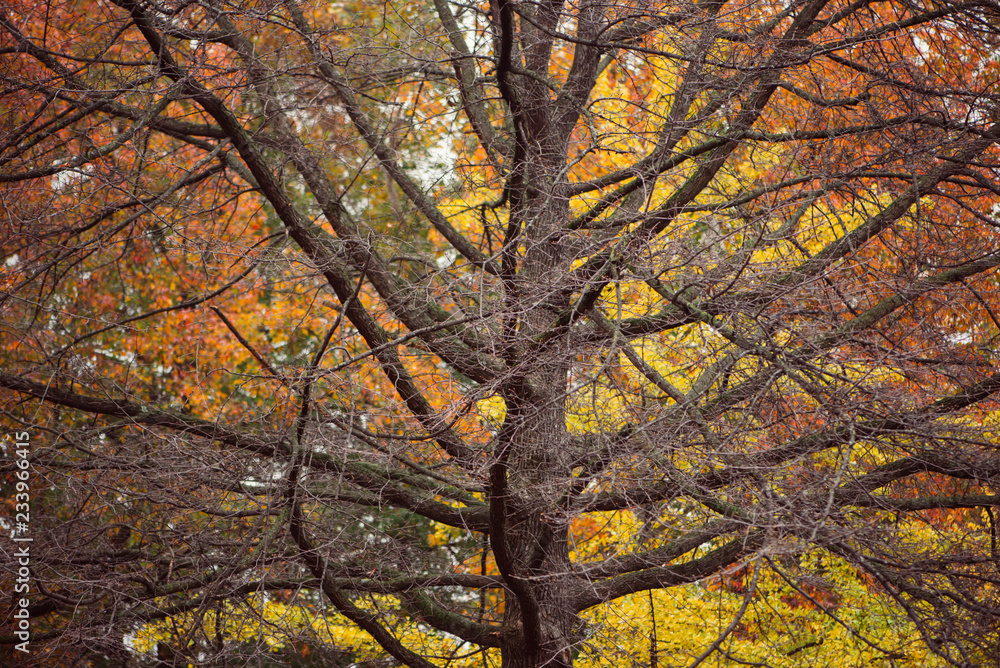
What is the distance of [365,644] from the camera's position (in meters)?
10.5

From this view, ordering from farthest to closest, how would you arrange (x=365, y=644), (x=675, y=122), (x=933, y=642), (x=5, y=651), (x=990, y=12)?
(x=365, y=644) → (x=5, y=651) → (x=990, y=12) → (x=675, y=122) → (x=933, y=642)

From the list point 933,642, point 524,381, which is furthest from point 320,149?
point 933,642

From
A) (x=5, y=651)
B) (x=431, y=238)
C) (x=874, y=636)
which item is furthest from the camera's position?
(x=431, y=238)

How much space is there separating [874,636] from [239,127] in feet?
27.3

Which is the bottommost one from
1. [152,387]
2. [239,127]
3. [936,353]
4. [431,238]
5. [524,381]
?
[524,381]

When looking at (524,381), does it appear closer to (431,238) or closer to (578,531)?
(578,531)

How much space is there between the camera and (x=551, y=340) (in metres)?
4.62

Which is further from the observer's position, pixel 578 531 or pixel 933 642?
pixel 578 531

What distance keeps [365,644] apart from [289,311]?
4837 millimetres

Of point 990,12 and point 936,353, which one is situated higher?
point 990,12

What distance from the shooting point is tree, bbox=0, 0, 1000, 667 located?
450 centimetres

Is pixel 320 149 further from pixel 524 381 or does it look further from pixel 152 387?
pixel 152 387

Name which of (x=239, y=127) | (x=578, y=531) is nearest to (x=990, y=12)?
(x=239, y=127)

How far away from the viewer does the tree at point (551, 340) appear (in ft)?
14.8
